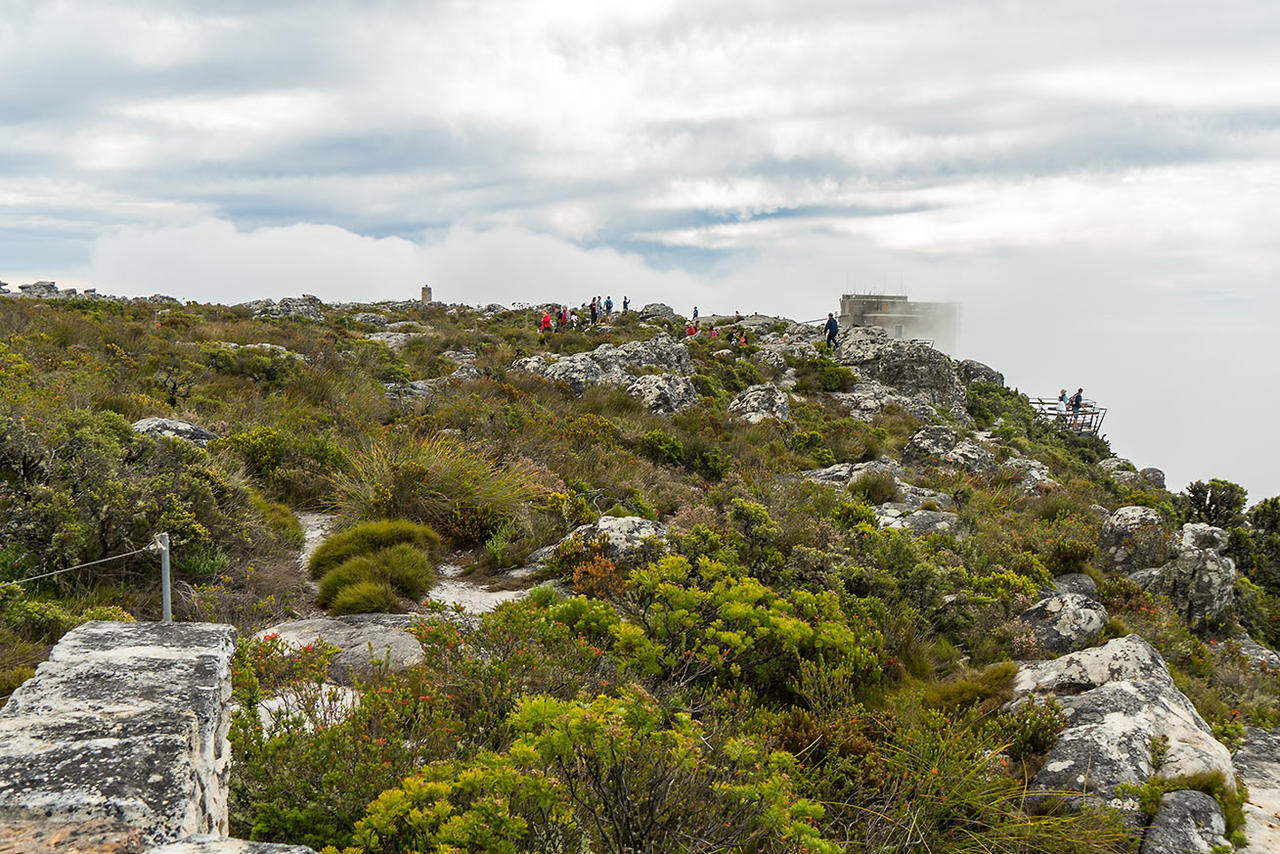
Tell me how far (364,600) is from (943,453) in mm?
15535

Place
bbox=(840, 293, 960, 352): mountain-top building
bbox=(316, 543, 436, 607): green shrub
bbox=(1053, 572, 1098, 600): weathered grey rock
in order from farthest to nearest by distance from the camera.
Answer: bbox=(840, 293, 960, 352): mountain-top building, bbox=(1053, 572, 1098, 600): weathered grey rock, bbox=(316, 543, 436, 607): green shrub

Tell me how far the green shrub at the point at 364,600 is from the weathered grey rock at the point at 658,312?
3894 centimetres

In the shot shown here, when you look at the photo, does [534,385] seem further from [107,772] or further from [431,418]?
[107,772]

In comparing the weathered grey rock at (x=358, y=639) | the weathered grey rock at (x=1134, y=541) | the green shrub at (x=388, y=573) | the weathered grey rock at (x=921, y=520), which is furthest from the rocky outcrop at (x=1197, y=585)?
the weathered grey rock at (x=358, y=639)

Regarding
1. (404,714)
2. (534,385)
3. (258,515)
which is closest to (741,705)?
(404,714)

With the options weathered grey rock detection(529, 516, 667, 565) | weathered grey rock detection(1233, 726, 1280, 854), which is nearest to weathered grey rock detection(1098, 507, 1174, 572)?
weathered grey rock detection(1233, 726, 1280, 854)

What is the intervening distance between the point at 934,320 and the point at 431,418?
65.5 meters

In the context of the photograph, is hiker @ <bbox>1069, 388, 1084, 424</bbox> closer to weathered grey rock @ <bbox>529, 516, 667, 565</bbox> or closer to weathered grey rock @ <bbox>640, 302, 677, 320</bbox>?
weathered grey rock @ <bbox>640, 302, 677, 320</bbox>

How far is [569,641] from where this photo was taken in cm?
464

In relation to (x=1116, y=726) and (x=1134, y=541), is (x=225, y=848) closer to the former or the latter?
(x=1116, y=726)

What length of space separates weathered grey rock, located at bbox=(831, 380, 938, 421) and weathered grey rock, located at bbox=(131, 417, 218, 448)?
60.3 feet

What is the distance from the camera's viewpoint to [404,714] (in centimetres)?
366

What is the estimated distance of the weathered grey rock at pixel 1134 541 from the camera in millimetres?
10031

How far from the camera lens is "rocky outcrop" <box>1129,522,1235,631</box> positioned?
9.35 metres
